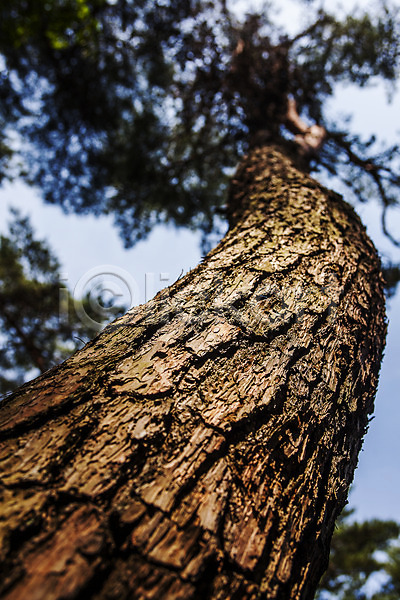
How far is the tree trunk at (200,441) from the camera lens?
0.62 m

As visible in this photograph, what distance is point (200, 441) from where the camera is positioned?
86 centimetres

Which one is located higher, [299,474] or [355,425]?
[355,425]

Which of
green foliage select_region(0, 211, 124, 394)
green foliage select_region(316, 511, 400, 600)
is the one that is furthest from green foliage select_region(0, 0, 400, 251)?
green foliage select_region(316, 511, 400, 600)

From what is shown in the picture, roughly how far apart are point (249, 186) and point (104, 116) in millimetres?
5513

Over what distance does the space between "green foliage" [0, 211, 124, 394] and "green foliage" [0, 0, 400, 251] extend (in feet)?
6.28

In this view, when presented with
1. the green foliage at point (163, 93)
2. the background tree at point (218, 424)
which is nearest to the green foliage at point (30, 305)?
the green foliage at point (163, 93)

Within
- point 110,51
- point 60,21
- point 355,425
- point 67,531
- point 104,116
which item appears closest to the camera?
point 67,531

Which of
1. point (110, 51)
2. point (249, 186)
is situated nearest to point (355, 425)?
point (249, 186)

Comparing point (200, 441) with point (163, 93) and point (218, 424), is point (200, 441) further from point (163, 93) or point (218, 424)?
point (163, 93)

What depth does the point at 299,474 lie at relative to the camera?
979 millimetres

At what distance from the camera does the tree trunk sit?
0.62 meters

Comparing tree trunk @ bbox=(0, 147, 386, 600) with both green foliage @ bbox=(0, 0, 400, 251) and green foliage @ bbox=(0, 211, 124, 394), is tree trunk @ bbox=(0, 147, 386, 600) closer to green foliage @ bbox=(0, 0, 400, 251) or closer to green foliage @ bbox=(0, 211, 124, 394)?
green foliage @ bbox=(0, 0, 400, 251)

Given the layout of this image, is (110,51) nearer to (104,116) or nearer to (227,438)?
(104,116)

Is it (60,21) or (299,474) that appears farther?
(60,21)
